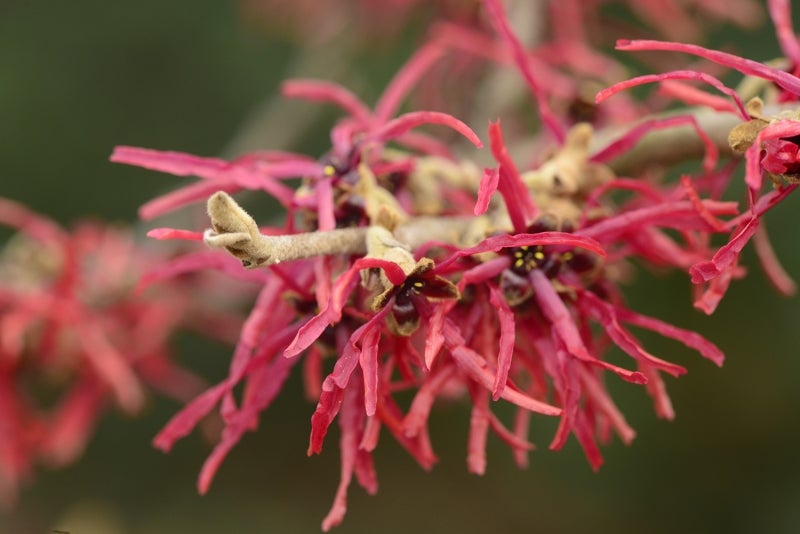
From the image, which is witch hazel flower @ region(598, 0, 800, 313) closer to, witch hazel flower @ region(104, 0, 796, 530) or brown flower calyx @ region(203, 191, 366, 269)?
witch hazel flower @ region(104, 0, 796, 530)

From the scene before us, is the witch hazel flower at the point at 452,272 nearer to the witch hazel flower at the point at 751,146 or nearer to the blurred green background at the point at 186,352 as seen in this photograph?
the witch hazel flower at the point at 751,146

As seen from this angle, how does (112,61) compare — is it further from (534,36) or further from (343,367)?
(343,367)

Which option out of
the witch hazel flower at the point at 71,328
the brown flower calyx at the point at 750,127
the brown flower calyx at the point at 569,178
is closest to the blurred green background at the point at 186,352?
the witch hazel flower at the point at 71,328

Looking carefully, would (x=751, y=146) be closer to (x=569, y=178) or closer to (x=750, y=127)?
(x=750, y=127)

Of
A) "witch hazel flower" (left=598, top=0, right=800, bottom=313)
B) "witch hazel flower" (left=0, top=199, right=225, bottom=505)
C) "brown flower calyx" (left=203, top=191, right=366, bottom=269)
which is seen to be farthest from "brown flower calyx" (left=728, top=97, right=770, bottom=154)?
"witch hazel flower" (left=0, top=199, right=225, bottom=505)

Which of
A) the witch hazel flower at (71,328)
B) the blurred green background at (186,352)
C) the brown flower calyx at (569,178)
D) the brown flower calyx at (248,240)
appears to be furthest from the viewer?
the blurred green background at (186,352)

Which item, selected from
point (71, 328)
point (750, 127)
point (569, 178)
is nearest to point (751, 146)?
point (750, 127)

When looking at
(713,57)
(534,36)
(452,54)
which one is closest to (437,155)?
(713,57)

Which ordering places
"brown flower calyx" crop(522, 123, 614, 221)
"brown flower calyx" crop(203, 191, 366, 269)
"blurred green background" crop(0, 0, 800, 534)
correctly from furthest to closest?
"blurred green background" crop(0, 0, 800, 534), "brown flower calyx" crop(522, 123, 614, 221), "brown flower calyx" crop(203, 191, 366, 269)
